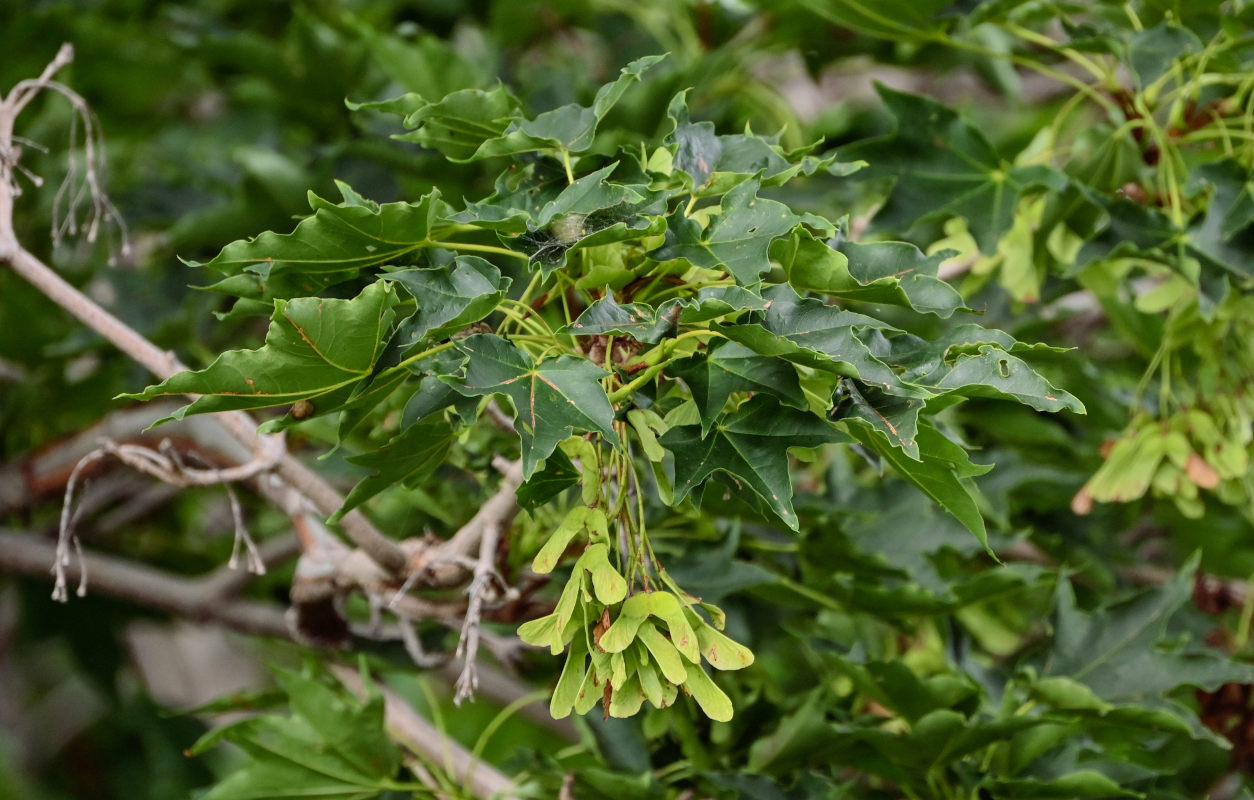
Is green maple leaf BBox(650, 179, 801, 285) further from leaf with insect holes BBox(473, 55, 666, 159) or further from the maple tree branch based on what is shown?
the maple tree branch

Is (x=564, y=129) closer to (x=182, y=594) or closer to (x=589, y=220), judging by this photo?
(x=589, y=220)

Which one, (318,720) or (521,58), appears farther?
(521,58)

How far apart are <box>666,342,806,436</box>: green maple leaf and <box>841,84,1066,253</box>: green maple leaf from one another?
0.50 metres

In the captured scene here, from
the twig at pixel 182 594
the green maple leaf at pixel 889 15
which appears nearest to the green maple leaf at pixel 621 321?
the green maple leaf at pixel 889 15

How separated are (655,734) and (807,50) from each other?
3.32ft

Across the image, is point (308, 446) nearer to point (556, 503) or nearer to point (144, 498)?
point (144, 498)

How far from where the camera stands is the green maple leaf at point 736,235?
698 millimetres

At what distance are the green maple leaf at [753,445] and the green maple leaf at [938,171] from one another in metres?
0.49

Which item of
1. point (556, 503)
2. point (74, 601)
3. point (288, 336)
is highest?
point (288, 336)

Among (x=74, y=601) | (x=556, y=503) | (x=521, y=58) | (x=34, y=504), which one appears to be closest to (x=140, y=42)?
(x=521, y=58)

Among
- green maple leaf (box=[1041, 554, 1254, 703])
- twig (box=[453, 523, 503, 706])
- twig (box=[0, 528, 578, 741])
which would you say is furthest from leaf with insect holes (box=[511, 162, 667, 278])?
twig (box=[0, 528, 578, 741])

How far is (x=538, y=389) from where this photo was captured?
0.67m

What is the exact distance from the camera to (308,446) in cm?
165

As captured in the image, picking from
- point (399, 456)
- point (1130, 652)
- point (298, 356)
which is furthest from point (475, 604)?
point (1130, 652)
